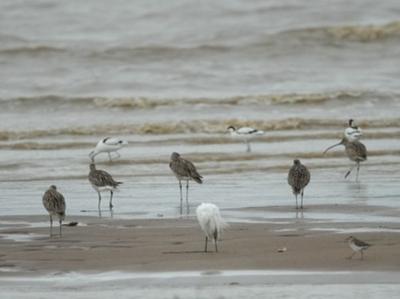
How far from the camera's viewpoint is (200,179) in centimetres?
1620

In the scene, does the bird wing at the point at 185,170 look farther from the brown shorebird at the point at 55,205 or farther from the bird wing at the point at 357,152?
the bird wing at the point at 357,152

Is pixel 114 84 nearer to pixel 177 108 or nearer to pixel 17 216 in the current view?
pixel 177 108

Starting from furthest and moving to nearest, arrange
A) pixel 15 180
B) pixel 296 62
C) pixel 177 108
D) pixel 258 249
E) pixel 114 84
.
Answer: pixel 296 62 → pixel 114 84 → pixel 177 108 → pixel 15 180 → pixel 258 249

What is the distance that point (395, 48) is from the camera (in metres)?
40.2

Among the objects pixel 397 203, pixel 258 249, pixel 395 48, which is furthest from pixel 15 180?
pixel 395 48

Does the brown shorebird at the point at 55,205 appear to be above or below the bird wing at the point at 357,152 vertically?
below

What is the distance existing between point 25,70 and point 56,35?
18.1 feet

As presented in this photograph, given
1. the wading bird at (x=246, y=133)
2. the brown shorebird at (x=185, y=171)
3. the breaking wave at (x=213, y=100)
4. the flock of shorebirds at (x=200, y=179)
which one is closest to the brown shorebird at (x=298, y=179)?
the flock of shorebirds at (x=200, y=179)

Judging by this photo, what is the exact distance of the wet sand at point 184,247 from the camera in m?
10.5

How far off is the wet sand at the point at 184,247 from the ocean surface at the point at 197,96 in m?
1.45

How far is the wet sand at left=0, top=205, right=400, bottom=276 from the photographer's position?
10484 millimetres

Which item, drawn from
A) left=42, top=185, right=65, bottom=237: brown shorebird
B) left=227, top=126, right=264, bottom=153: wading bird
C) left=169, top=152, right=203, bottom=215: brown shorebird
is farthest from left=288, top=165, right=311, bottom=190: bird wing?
left=227, top=126, right=264, bottom=153: wading bird

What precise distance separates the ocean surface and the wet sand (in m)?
1.45

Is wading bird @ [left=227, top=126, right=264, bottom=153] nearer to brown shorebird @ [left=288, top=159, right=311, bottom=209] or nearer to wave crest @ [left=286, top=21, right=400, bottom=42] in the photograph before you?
brown shorebird @ [left=288, top=159, right=311, bottom=209]
